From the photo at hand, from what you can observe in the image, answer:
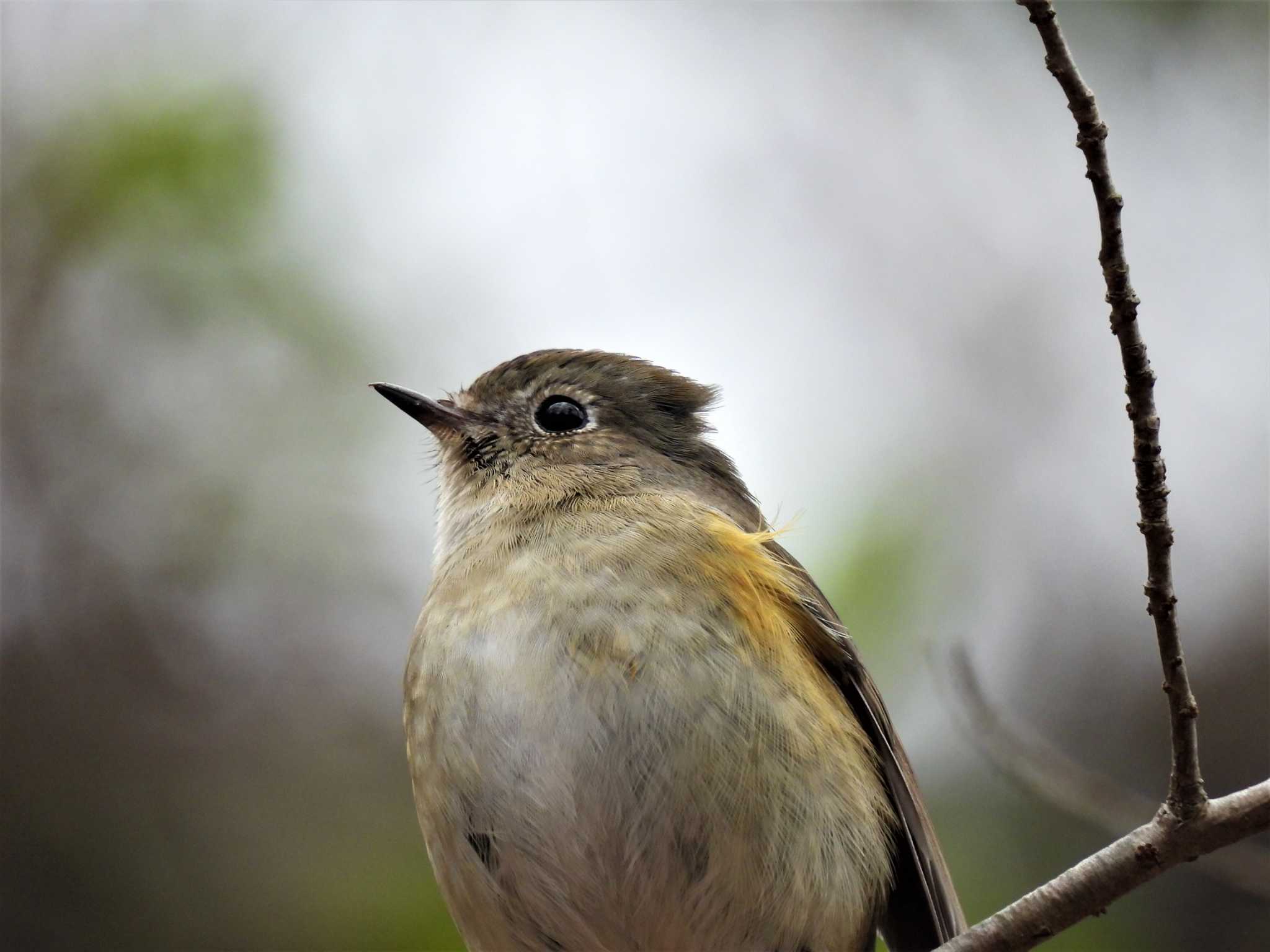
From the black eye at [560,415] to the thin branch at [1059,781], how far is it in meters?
1.53

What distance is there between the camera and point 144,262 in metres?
6.09

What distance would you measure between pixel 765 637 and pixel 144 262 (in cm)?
375

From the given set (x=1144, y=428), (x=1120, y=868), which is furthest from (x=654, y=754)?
(x=1144, y=428)

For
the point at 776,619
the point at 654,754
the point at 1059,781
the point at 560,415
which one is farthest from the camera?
the point at 560,415

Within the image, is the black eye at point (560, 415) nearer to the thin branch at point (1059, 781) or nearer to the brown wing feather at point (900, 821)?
the brown wing feather at point (900, 821)

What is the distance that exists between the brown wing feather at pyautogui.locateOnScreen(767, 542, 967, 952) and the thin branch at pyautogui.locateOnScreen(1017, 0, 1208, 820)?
1.12 m

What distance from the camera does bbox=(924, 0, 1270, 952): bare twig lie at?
2826 mm

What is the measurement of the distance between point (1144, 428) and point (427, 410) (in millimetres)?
2610

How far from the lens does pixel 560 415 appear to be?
4.82 metres

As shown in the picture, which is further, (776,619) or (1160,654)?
(776,619)

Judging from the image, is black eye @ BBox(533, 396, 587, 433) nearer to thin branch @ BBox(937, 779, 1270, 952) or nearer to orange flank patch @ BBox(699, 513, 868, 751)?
orange flank patch @ BBox(699, 513, 868, 751)

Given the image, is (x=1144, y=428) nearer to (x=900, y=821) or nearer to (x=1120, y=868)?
(x=1120, y=868)

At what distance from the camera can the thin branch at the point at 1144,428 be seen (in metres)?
2.81

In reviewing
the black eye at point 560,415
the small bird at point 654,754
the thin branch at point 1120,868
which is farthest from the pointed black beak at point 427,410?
the thin branch at point 1120,868
